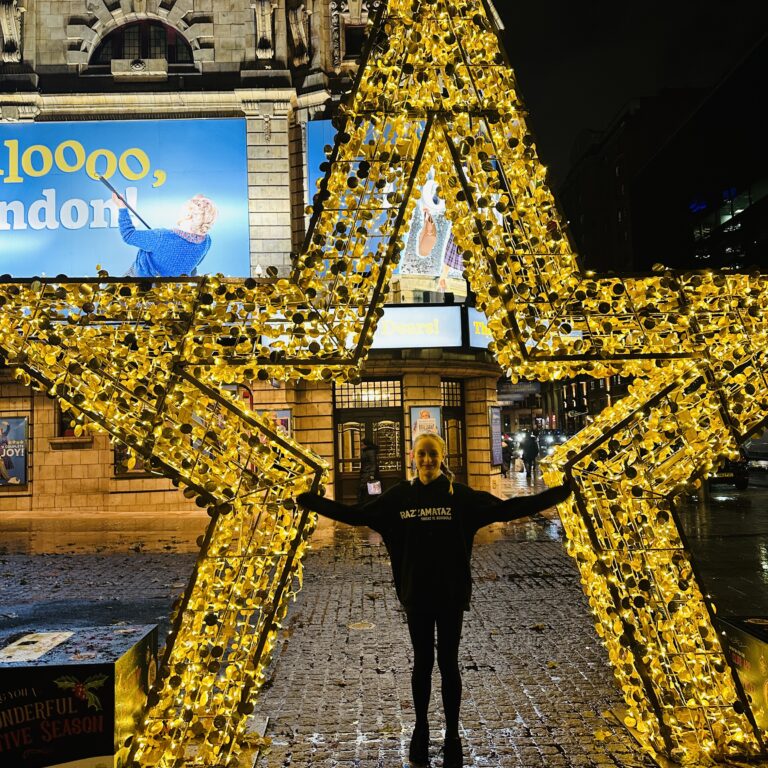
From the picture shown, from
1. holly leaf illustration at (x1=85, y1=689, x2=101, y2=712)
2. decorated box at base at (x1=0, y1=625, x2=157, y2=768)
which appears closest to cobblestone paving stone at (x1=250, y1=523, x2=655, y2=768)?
decorated box at base at (x1=0, y1=625, x2=157, y2=768)

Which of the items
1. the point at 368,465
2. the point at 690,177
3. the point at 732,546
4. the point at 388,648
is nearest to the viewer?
the point at 388,648

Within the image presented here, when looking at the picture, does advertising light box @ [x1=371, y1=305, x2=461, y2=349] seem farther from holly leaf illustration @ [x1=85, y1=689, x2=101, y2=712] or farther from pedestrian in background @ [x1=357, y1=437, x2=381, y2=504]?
holly leaf illustration @ [x1=85, y1=689, x2=101, y2=712]

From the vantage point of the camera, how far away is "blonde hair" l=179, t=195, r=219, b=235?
55.5 ft

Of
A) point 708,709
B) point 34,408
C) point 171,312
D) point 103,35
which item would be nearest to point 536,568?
point 708,709

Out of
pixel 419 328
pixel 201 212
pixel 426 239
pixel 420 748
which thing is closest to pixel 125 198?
pixel 201 212

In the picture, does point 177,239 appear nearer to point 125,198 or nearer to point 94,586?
point 125,198

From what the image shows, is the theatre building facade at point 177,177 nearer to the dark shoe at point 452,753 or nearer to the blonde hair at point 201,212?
the blonde hair at point 201,212

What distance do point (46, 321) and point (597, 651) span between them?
17.7 feet

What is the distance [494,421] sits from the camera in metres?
18.8

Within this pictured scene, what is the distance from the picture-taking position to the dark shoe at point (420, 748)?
3805mm

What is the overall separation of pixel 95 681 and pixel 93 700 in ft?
0.34

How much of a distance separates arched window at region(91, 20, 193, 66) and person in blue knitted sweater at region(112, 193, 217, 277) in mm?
4201

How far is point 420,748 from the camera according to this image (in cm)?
381

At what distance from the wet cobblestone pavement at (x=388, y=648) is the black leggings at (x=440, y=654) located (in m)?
0.36
